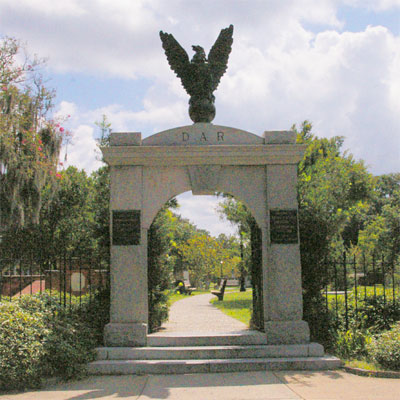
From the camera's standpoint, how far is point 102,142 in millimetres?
14539

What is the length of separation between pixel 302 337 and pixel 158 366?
2.67m

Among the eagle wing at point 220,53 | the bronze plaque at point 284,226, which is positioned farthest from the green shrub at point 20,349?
the eagle wing at point 220,53

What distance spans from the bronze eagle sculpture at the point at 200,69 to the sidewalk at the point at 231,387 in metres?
4.90

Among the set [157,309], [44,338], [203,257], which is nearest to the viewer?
[44,338]

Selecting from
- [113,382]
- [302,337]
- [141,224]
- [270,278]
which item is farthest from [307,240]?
[113,382]

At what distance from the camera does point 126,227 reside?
8.38 meters

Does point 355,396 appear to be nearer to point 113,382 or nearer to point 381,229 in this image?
point 113,382

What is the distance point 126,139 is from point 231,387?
15.7 feet

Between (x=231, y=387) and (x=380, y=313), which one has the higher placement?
(x=380, y=313)

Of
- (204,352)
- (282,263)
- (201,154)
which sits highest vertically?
(201,154)

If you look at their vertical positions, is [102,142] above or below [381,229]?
above

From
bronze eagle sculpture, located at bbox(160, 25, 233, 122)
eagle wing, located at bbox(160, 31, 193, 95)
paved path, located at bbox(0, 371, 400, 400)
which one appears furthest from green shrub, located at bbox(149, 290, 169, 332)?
eagle wing, located at bbox(160, 31, 193, 95)

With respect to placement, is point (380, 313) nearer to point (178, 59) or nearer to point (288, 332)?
point (288, 332)

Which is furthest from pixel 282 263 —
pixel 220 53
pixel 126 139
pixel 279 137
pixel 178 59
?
pixel 178 59
